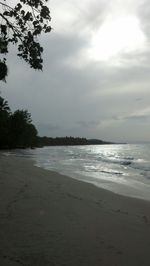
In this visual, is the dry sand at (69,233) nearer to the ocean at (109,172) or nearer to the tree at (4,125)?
the ocean at (109,172)

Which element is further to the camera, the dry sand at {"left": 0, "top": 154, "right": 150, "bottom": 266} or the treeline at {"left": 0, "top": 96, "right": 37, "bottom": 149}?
the treeline at {"left": 0, "top": 96, "right": 37, "bottom": 149}

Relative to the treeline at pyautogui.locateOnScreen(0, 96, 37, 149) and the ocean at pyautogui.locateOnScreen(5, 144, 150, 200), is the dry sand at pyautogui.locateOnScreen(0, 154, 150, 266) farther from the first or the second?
the treeline at pyautogui.locateOnScreen(0, 96, 37, 149)

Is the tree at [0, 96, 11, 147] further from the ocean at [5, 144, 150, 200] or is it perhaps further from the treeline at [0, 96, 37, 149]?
the ocean at [5, 144, 150, 200]

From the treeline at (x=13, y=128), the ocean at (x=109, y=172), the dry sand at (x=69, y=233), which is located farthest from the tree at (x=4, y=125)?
the dry sand at (x=69, y=233)

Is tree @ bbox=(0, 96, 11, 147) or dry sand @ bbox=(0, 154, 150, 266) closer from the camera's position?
dry sand @ bbox=(0, 154, 150, 266)

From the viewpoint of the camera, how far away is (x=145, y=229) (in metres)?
7.50

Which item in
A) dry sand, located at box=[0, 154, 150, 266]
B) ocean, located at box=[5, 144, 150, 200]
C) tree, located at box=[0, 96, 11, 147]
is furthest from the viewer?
tree, located at box=[0, 96, 11, 147]

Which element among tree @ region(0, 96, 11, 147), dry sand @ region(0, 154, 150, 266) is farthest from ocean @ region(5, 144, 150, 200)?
tree @ region(0, 96, 11, 147)

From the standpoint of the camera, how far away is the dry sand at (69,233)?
5.32 meters

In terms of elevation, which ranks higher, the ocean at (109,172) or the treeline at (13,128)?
the treeline at (13,128)

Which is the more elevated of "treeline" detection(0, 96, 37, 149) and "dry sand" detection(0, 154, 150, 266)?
"treeline" detection(0, 96, 37, 149)

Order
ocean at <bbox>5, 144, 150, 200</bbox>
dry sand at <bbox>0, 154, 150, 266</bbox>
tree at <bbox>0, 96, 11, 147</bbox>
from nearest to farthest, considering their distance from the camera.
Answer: dry sand at <bbox>0, 154, 150, 266</bbox> → ocean at <bbox>5, 144, 150, 200</bbox> → tree at <bbox>0, 96, 11, 147</bbox>

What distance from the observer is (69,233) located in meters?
6.57

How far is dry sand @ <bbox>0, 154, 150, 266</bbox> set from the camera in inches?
210
